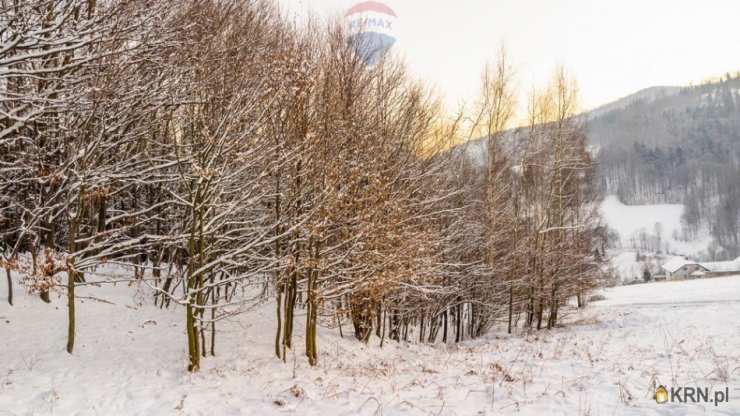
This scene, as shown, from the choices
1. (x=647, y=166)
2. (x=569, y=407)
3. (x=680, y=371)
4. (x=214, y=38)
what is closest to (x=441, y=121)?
(x=214, y=38)

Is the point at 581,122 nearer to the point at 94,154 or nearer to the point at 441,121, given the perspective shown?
the point at 441,121

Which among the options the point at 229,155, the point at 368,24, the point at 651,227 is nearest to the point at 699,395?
the point at 229,155

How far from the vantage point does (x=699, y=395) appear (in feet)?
16.9

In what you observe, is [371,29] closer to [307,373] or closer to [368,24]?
[368,24]

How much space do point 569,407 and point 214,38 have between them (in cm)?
921

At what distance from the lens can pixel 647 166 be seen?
5778 inches

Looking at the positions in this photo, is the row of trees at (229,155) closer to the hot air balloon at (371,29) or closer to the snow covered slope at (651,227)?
the hot air balloon at (371,29)

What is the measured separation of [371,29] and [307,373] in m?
9.03

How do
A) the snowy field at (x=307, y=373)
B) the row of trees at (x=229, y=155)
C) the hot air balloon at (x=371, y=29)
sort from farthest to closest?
the hot air balloon at (x=371, y=29) → the row of trees at (x=229, y=155) → the snowy field at (x=307, y=373)

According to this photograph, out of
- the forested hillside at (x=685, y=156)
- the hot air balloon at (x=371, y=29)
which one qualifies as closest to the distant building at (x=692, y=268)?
the forested hillside at (x=685, y=156)

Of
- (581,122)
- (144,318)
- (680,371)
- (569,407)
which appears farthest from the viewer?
(581,122)

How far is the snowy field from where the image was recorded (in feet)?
17.7

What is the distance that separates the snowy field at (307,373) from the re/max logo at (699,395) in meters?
0.12

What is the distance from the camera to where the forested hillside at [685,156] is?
122 metres
